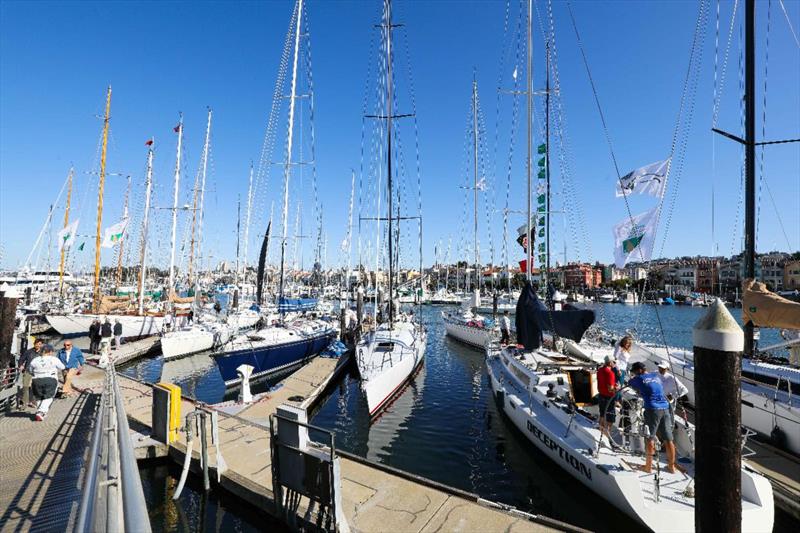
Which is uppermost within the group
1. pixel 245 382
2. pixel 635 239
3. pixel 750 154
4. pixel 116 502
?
pixel 750 154

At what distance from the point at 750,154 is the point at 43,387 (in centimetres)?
2358

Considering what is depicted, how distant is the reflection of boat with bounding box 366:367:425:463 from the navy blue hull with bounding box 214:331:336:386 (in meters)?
6.70

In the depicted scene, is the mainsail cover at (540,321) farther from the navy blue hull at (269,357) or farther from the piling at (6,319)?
the piling at (6,319)

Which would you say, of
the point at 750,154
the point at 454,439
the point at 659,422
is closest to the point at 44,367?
the point at 454,439

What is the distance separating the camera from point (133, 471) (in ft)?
9.33

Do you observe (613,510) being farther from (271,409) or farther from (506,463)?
(271,409)

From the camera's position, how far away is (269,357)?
2005 cm

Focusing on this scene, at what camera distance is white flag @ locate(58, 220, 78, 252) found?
25.0 m

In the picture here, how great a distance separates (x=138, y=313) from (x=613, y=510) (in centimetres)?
3308

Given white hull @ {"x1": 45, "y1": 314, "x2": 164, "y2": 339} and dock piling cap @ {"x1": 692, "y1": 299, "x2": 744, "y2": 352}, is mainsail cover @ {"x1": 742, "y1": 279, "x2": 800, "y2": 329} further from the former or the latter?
white hull @ {"x1": 45, "y1": 314, "x2": 164, "y2": 339}

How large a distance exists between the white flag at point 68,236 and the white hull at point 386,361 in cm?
1959

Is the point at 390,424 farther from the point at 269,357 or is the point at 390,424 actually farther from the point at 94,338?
the point at 94,338

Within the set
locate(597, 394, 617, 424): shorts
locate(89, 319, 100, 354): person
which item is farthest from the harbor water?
Result: locate(89, 319, 100, 354): person

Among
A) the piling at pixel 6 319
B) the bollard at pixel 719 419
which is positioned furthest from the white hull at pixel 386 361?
the piling at pixel 6 319
